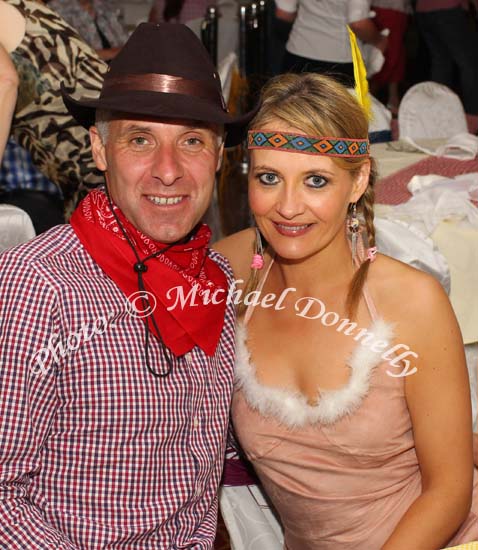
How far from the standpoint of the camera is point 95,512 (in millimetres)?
1612

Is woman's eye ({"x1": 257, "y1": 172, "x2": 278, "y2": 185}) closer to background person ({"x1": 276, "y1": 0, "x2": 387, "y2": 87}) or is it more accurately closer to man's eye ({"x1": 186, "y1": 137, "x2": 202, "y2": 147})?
man's eye ({"x1": 186, "y1": 137, "x2": 202, "y2": 147})

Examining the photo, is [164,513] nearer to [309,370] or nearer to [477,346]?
[309,370]

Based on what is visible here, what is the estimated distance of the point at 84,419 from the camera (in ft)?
5.29

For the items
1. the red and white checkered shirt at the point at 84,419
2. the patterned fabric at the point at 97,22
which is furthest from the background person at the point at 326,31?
the red and white checkered shirt at the point at 84,419

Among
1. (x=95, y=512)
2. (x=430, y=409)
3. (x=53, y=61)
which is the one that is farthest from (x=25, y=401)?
(x=53, y=61)

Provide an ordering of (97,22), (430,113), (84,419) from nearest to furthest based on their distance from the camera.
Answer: (84,419), (430,113), (97,22)

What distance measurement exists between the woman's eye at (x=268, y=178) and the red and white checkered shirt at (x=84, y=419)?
1.46 ft

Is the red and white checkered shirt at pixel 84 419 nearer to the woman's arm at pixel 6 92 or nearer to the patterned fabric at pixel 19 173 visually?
the woman's arm at pixel 6 92

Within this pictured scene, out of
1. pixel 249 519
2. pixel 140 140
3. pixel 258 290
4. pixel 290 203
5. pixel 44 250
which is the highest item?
pixel 140 140

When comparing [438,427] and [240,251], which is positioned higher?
[240,251]

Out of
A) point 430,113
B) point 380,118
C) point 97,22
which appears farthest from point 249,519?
point 97,22

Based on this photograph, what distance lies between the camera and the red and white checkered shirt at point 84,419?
1.53 meters

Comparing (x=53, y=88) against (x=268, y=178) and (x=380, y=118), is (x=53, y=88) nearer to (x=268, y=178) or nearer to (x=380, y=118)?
(x=268, y=178)

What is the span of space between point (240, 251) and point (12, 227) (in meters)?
0.59
